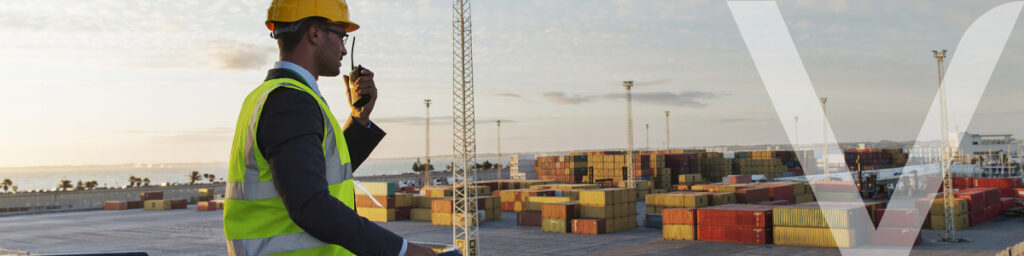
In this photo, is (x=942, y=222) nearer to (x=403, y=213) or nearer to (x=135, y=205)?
(x=403, y=213)

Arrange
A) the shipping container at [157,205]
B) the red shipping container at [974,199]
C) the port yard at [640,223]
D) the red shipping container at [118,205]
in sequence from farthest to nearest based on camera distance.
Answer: the red shipping container at [118,205] < the shipping container at [157,205] < the red shipping container at [974,199] < the port yard at [640,223]

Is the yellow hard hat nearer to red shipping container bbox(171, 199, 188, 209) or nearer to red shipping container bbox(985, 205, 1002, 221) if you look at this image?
red shipping container bbox(985, 205, 1002, 221)

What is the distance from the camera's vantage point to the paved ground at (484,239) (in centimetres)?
3484

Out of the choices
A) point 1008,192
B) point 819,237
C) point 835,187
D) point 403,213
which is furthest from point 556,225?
point 1008,192

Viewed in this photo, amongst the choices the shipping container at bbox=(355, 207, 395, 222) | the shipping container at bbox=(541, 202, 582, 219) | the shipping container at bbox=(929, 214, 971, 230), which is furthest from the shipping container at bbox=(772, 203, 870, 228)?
the shipping container at bbox=(355, 207, 395, 222)

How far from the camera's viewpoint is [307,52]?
8.39 feet

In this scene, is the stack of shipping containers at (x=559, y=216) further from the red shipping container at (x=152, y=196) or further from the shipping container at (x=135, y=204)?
the red shipping container at (x=152, y=196)

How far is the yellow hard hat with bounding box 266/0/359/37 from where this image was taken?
2469 millimetres

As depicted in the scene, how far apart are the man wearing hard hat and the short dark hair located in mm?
53

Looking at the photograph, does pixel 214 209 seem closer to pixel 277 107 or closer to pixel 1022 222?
pixel 1022 222

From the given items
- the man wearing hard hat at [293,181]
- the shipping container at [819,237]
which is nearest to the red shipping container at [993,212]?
the shipping container at [819,237]

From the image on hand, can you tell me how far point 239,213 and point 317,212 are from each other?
0.34 meters

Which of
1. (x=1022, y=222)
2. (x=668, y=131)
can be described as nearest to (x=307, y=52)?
(x=1022, y=222)

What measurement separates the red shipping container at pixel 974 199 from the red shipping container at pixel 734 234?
1767 cm
